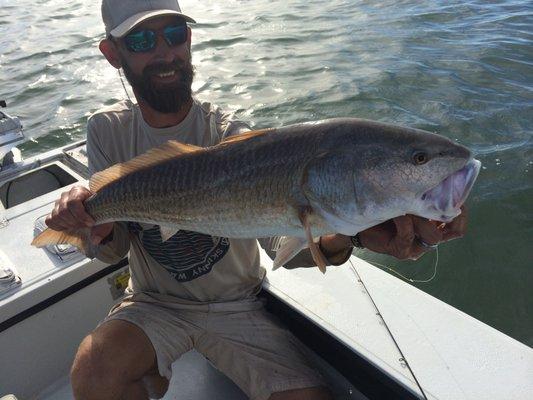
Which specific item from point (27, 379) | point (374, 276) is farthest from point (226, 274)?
point (27, 379)

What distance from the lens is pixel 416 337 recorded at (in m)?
2.54

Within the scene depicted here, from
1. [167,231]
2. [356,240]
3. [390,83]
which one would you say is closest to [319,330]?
[356,240]

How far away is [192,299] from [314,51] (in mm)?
9255

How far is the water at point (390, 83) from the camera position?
4988mm

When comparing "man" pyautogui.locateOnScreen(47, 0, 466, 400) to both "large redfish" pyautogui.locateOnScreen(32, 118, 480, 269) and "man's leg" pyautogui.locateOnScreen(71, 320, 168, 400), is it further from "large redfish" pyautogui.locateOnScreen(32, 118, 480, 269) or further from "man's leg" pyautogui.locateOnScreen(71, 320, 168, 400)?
"large redfish" pyautogui.locateOnScreen(32, 118, 480, 269)

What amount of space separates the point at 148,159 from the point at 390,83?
732 centimetres

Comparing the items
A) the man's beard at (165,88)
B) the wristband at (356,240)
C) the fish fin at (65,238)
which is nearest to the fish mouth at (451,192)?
the wristband at (356,240)

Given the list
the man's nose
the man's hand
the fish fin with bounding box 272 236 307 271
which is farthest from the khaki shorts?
the man's nose

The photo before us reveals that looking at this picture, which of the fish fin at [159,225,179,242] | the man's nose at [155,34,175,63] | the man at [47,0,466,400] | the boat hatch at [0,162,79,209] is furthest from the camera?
the boat hatch at [0,162,79,209]

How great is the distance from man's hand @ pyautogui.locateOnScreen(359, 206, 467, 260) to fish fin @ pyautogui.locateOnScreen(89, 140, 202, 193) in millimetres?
1016

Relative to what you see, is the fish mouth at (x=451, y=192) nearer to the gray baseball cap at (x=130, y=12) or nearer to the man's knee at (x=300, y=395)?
the man's knee at (x=300, y=395)

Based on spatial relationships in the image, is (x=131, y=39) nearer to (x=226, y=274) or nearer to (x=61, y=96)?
(x=226, y=274)

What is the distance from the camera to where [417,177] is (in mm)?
2006

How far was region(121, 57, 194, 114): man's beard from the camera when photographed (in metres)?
2.97
